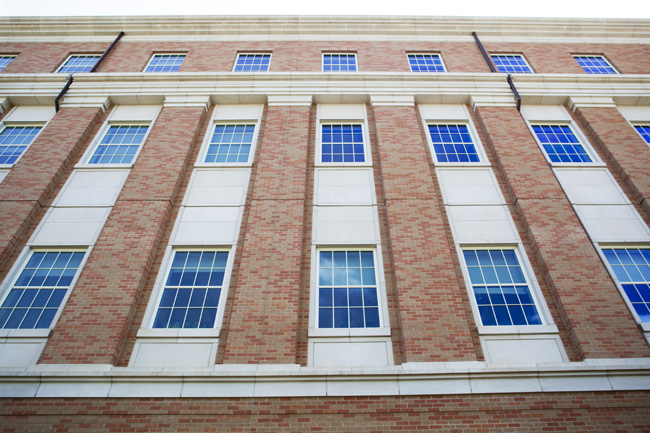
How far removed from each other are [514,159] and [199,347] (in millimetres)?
9857

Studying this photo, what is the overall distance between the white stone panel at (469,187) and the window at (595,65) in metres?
8.55

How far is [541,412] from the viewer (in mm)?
6867

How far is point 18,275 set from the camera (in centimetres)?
920

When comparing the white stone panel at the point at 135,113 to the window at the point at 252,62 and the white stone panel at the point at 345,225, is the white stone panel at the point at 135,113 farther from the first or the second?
the white stone panel at the point at 345,225

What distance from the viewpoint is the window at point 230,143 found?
12.1 metres

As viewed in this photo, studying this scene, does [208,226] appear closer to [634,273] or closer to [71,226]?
[71,226]

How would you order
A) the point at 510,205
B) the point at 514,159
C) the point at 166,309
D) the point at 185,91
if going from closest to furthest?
the point at 166,309 < the point at 510,205 < the point at 514,159 < the point at 185,91

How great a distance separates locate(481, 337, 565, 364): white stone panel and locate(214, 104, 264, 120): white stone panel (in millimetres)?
9964

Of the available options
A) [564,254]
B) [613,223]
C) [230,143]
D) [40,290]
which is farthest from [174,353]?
[613,223]

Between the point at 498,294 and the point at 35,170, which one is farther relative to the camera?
the point at 35,170

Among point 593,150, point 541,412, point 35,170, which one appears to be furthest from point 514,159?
point 35,170

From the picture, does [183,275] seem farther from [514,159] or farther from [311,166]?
[514,159]

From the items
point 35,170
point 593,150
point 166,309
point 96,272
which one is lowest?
point 166,309

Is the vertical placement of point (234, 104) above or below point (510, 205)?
above
